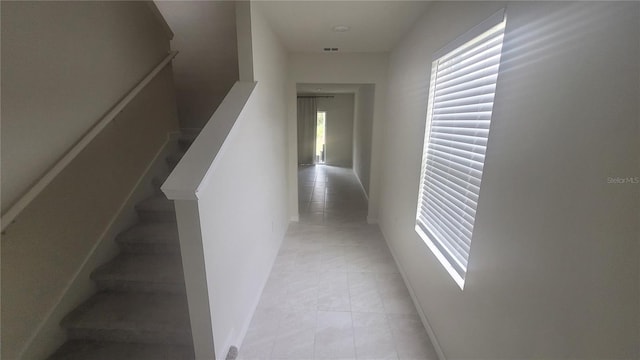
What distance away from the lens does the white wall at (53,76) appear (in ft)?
4.38

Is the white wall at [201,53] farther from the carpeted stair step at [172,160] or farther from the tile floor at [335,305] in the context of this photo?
the tile floor at [335,305]

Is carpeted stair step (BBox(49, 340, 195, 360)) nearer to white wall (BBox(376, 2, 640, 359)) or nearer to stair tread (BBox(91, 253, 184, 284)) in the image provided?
stair tread (BBox(91, 253, 184, 284))

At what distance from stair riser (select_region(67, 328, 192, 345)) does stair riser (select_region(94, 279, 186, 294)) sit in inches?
10.9

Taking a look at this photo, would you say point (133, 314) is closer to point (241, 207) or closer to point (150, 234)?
point (150, 234)

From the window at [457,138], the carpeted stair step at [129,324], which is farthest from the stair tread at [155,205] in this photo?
the window at [457,138]

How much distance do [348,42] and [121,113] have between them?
7.69 feet

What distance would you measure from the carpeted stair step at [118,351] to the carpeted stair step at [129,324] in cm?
3

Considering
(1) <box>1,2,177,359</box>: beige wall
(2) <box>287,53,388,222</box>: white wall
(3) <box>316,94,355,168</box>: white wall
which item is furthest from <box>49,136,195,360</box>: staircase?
(3) <box>316,94,355,168</box>: white wall

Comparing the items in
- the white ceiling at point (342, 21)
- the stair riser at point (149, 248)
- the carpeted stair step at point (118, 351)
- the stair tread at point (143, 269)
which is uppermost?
the white ceiling at point (342, 21)

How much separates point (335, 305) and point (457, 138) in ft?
5.19

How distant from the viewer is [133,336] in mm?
1574

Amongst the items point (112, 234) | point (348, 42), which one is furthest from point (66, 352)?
point (348, 42)

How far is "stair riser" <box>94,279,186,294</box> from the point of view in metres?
1.77

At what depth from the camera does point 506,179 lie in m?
1.02
